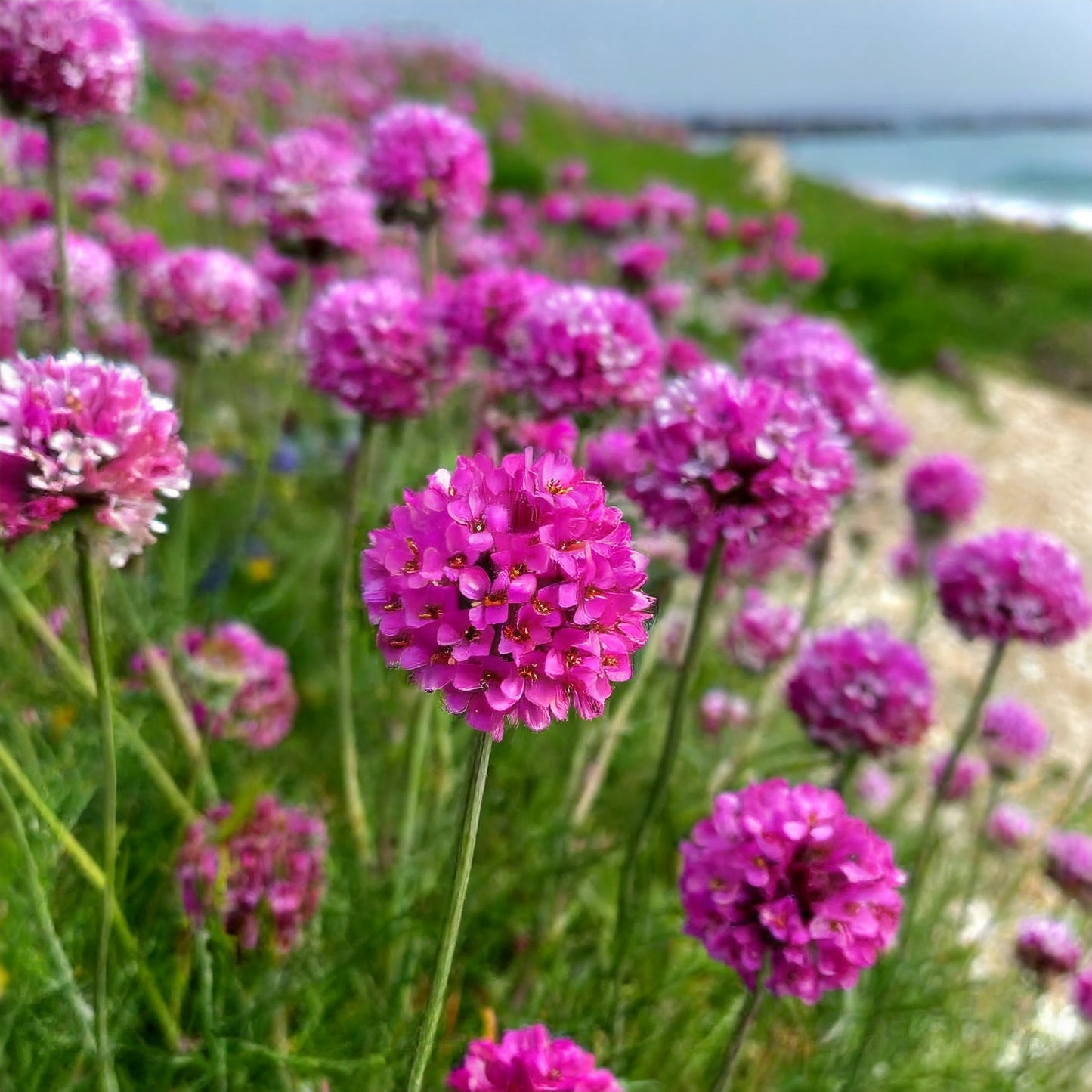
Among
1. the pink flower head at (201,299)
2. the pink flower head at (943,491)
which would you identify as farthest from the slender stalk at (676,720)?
the pink flower head at (943,491)

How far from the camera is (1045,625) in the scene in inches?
61.1

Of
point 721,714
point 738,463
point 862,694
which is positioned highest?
point 738,463

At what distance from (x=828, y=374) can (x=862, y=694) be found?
1.67ft

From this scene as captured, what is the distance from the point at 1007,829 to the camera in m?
2.40

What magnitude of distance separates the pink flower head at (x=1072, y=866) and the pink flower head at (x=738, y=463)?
3.91 feet

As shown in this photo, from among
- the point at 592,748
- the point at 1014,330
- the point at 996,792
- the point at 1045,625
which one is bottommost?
the point at 1014,330

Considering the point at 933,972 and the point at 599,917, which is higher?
the point at 933,972

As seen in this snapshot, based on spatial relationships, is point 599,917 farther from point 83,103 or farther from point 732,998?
point 83,103

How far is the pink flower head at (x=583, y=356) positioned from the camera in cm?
141

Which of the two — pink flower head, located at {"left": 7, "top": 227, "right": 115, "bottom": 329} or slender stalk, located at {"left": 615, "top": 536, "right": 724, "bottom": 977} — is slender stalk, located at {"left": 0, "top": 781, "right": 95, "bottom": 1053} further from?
pink flower head, located at {"left": 7, "top": 227, "right": 115, "bottom": 329}

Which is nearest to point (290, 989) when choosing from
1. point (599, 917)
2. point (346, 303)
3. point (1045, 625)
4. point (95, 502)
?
point (95, 502)

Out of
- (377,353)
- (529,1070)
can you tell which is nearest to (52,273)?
(377,353)

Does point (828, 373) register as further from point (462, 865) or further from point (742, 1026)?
point (462, 865)

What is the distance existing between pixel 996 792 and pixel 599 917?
91 cm
